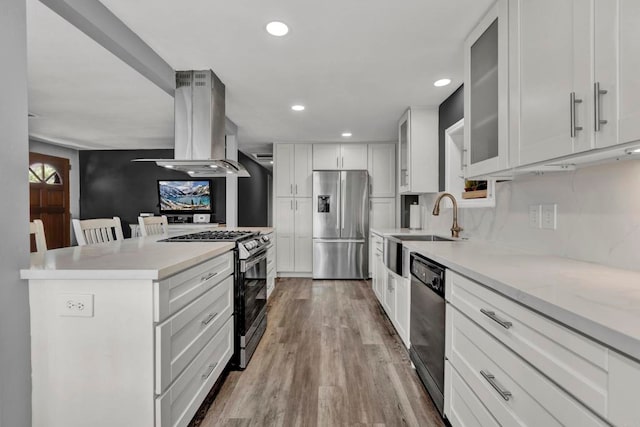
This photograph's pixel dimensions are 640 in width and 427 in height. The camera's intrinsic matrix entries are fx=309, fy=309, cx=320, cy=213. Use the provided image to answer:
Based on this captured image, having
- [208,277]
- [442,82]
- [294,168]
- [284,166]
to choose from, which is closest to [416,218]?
A: [442,82]

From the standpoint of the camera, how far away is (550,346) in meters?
0.86

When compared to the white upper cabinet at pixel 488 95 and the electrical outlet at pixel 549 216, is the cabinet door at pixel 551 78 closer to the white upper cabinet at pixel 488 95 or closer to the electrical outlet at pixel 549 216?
the white upper cabinet at pixel 488 95

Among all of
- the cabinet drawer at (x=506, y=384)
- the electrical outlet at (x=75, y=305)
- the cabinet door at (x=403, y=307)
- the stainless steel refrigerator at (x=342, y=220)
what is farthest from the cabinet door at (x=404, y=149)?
the electrical outlet at (x=75, y=305)

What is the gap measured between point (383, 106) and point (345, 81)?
0.84 meters

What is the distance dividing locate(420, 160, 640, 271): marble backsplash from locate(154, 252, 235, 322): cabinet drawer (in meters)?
1.91

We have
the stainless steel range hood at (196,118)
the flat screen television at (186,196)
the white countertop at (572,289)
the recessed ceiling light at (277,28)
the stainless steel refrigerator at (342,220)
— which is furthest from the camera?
the flat screen television at (186,196)

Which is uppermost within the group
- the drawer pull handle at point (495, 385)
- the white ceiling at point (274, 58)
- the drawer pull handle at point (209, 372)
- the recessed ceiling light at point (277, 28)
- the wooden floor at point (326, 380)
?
the white ceiling at point (274, 58)

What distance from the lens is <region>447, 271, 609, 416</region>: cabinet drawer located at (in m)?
0.72

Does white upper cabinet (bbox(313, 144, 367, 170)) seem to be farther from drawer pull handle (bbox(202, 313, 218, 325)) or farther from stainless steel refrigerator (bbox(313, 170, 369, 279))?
drawer pull handle (bbox(202, 313, 218, 325))

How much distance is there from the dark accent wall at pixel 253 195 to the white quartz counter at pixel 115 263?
5258 millimetres

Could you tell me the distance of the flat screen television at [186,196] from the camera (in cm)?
621

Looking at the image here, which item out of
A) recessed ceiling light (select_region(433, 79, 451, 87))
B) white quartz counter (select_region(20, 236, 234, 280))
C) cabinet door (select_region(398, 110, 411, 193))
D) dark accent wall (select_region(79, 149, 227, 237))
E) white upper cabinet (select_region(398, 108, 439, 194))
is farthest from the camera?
Result: dark accent wall (select_region(79, 149, 227, 237))

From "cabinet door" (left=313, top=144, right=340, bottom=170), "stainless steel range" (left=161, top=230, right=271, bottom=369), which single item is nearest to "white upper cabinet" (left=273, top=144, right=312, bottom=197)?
"cabinet door" (left=313, top=144, right=340, bottom=170)

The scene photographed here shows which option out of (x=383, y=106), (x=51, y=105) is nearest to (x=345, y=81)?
(x=383, y=106)
